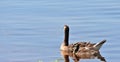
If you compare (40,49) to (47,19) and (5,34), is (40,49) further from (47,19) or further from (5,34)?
(47,19)

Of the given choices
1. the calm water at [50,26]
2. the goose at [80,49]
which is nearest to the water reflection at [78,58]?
the goose at [80,49]

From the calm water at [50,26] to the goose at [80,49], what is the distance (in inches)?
6.5

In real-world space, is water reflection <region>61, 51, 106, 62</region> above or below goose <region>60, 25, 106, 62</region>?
below

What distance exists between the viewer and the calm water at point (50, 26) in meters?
13.2

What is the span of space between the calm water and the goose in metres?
0.17

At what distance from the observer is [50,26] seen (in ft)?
52.4

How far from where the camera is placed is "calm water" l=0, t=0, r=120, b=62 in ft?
Result: 43.3

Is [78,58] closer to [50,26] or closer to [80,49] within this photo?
[80,49]

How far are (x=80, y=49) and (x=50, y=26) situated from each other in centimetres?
194

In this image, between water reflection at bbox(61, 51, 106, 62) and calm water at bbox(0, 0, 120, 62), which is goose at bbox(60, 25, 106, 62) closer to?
water reflection at bbox(61, 51, 106, 62)

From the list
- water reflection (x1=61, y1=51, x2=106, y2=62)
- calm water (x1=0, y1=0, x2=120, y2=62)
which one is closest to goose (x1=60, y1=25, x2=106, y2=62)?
water reflection (x1=61, y1=51, x2=106, y2=62)

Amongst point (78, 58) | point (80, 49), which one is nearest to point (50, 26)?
point (80, 49)

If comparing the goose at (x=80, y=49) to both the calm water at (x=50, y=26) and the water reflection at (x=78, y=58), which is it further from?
the calm water at (x=50, y=26)

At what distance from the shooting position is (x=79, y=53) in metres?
14.2
